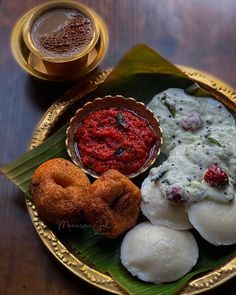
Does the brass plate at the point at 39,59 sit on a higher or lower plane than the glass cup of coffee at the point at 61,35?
lower

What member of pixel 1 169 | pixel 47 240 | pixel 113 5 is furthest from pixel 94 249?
pixel 113 5

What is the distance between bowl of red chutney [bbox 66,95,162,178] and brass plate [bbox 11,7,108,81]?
224 mm

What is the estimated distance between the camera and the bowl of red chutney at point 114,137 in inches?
84.1

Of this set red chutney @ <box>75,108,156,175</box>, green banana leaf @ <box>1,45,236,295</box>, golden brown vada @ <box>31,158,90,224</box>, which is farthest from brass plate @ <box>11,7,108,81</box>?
golden brown vada @ <box>31,158,90,224</box>

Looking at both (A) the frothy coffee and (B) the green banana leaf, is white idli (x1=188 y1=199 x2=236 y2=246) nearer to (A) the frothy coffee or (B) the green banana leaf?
(B) the green banana leaf

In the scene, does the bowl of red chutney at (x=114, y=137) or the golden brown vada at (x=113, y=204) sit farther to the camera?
the bowl of red chutney at (x=114, y=137)

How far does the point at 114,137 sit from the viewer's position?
7.11ft

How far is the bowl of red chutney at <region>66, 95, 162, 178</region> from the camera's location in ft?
7.01

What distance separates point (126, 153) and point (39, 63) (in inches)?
26.9

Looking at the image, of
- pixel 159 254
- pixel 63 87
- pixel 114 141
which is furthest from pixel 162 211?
pixel 63 87

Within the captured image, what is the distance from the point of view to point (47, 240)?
203 cm

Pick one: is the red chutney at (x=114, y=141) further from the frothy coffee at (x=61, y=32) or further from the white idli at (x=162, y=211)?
the frothy coffee at (x=61, y=32)

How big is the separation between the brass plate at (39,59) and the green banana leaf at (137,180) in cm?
14

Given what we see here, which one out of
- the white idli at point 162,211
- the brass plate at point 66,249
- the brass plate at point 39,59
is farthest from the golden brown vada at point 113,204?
the brass plate at point 39,59
